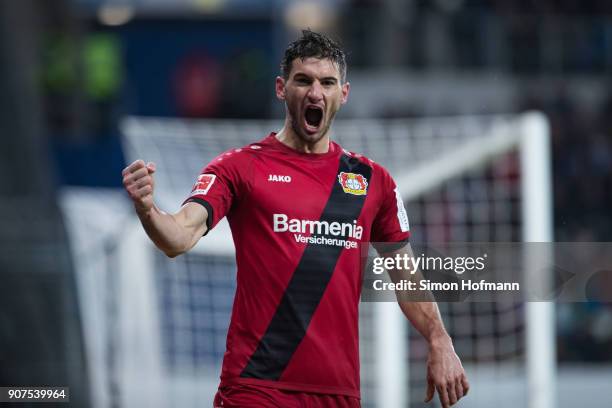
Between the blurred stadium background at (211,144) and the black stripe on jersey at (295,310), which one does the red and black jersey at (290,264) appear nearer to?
the black stripe on jersey at (295,310)

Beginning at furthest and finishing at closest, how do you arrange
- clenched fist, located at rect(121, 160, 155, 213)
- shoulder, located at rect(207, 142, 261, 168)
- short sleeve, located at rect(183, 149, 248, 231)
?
shoulder, located at rect(207, 142, 261, 168), short sleeve, located at rect(183, 149, 248, 231), clenched fist, located at rect(121, 160, 155, 213)

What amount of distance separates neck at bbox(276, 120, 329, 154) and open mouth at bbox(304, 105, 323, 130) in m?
0.08

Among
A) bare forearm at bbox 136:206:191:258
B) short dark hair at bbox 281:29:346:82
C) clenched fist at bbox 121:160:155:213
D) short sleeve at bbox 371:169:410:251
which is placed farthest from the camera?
short sleeve at bbox 371:169:410:251

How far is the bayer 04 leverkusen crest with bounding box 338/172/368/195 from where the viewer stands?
459cm

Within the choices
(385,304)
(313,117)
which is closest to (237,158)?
(313,117)

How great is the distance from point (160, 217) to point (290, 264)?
2.09 feet

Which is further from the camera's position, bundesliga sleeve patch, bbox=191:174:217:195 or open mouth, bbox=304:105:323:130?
open mouth, bbox=304:105:323:130

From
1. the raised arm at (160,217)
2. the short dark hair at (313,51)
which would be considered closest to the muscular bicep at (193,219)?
the raised arm at (160,217)

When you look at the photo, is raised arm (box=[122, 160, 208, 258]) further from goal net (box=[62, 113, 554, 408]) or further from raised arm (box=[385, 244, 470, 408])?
goal net (box=[62, 113, 554, 408])

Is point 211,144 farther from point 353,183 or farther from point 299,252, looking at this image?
point 299,252

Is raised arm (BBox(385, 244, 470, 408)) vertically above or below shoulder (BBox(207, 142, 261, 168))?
below

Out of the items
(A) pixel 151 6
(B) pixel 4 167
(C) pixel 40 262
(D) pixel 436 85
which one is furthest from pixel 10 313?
(A) pixel 151 6

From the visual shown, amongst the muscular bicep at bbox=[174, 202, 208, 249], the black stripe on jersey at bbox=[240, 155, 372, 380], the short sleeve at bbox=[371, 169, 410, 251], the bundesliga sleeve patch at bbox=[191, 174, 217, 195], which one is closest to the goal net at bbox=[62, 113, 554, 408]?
the short sleeve at bbox=[371, 169, 410, 251]

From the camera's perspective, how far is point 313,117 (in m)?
4.52
